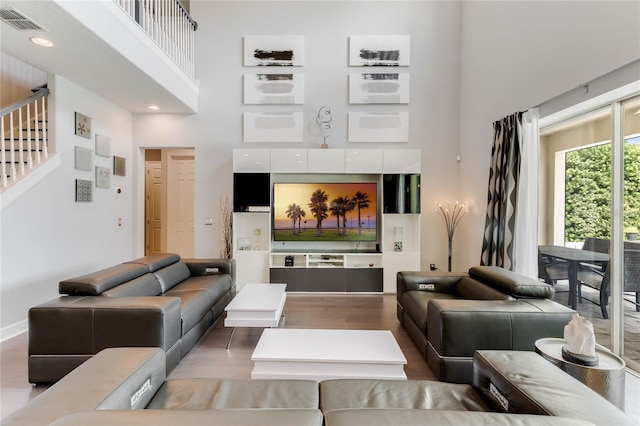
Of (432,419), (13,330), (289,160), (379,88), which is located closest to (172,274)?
(13,330)

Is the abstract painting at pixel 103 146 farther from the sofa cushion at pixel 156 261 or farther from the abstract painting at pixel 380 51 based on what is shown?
the abstract painting at pixel 380 51

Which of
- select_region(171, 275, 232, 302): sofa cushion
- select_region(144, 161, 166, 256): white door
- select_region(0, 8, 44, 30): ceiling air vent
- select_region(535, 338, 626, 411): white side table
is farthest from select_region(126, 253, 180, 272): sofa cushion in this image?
select_region(144, 161, 166, 256): white door

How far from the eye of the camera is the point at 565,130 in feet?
Answer: 11.2

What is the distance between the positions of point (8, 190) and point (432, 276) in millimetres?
4536

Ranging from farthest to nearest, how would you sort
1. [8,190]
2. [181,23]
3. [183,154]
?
[183,154], [181,23], [8,190]

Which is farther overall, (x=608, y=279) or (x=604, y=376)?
(x=608, y=279)

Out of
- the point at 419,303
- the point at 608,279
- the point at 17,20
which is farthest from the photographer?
the point at 419,303

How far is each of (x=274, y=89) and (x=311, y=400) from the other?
493 centimetres

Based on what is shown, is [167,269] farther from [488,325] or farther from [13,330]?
[488,325]

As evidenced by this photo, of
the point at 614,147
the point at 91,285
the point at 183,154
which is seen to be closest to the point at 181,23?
the point at 183,154

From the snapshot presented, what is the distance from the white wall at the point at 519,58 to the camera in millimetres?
2607

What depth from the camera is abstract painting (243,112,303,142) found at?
535 cm

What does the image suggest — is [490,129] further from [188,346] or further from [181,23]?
[181,23]

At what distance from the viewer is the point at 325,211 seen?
5258mm
